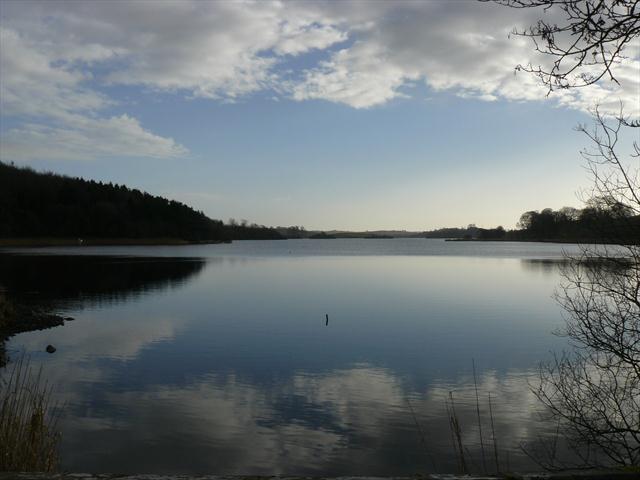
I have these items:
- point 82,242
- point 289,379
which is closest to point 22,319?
point 289,379

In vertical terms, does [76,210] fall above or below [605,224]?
above

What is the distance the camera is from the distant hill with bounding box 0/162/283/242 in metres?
110

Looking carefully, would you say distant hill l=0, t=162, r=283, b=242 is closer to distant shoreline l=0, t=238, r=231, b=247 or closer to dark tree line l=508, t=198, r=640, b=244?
distant shoreline l=0, t=238, r=231, b=247

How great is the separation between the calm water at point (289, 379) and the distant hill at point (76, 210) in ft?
292

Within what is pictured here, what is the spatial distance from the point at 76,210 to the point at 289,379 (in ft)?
372

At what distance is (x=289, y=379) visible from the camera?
550 inches

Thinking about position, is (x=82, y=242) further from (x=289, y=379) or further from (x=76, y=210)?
(x=289, y=379)

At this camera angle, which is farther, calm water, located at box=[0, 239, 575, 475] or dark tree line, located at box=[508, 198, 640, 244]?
calm water, located at box=[0, 239, 575, 475]

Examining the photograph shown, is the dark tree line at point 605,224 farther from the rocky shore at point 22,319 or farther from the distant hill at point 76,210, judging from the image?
the distant hill at point 76,210

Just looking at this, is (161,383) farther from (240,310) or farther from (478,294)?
(478,294)

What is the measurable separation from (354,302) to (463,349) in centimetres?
1278

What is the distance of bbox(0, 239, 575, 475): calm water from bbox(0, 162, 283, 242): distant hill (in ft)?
292

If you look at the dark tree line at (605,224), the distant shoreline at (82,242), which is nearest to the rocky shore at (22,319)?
the dark tree line at (605,224)

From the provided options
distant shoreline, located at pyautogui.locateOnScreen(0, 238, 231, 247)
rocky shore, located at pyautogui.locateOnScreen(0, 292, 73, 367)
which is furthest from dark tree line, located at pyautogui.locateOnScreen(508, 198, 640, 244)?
distant shoreline, located at pyautogui.locateOnScreen(0, 238, 231, 247)
